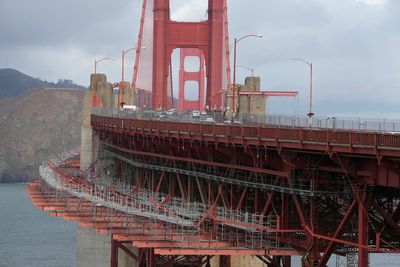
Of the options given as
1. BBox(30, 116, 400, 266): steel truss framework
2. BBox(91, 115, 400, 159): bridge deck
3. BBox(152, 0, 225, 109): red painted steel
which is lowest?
BBox(30, 116, 400, 266): steel truss framework

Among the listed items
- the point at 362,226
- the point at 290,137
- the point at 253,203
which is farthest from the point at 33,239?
the point at 362,226

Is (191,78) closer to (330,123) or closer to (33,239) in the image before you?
(33,239)

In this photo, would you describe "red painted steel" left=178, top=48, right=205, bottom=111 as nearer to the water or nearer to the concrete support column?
the water

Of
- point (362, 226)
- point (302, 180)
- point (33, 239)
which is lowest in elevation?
point (33, 239)

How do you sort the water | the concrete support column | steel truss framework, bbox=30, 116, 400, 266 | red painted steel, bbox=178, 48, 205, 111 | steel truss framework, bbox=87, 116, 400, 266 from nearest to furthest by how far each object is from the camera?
the concrete support column
steel truss framework, bbox=87, 116, 400, 266
steel truss framework, bbox=30, 116, 400, 266
the water
red painted steel, bbox=178, 48, 205, 111

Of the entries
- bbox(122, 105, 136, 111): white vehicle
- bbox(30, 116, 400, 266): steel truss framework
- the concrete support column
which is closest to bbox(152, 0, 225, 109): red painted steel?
bbox(122, 105, 136, 111): white vehicle

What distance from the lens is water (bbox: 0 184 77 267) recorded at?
84.7m

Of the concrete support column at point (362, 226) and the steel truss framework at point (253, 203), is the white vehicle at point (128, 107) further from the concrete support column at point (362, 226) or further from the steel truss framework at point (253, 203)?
the concrete support column at point (362, 226)

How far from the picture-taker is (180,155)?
45781 mm

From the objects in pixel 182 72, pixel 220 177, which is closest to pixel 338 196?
pixel 220 177

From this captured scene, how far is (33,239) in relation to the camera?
99.9 meters

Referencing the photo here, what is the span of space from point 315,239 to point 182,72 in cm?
8245

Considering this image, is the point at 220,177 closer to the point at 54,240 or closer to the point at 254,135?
the point at 254,135

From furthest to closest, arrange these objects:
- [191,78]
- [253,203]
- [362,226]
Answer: [191,78], [253,203], [362,226]
